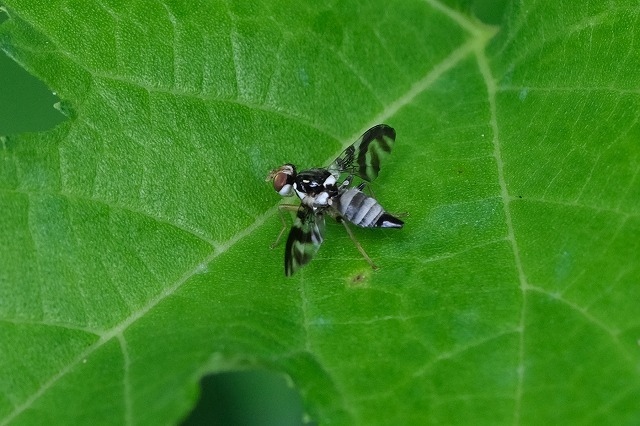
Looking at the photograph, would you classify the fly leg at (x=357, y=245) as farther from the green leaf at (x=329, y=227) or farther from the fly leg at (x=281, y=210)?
the fly leg at (x=281, y=210)

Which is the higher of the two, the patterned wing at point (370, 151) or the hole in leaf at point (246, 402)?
the patterned wing at point (370, 151)

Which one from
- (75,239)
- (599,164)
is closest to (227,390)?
(75,239)

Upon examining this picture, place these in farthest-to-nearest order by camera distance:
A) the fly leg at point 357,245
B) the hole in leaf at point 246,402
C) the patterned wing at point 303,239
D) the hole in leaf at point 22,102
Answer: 1. the hole in leaf at point 22,102
2. the hole in leaf at point 246,402
3. the fly leg at point 357,245
4. the patterned wing at point 303,239

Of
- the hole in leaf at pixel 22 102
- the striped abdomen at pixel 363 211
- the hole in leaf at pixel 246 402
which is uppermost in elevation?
the hole in leaf at pixel 22 102

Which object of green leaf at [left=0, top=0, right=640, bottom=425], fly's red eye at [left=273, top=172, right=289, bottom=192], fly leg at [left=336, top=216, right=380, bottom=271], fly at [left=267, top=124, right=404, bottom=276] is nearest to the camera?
green leaf at [left=0, top=0, right=640, bottom=425]

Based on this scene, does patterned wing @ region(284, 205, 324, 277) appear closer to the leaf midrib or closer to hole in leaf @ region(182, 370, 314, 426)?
the leaf midrib

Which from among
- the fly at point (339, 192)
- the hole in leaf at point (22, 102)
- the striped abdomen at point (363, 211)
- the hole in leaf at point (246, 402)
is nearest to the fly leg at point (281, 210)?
the fly at point (339, 192)

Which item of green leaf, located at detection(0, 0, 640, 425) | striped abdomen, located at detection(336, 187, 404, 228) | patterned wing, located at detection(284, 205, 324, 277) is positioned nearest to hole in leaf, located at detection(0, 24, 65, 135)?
green leaf, located at detection(0, 0, 640, 425)

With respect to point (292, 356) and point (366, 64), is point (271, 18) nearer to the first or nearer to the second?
point (366, 64)
